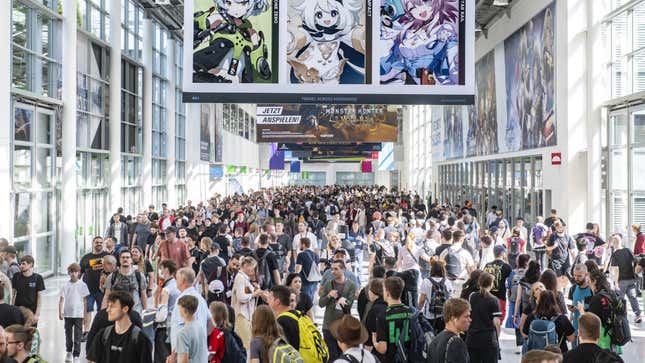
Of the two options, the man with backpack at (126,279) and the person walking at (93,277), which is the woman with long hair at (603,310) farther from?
the person walking at (93,277)

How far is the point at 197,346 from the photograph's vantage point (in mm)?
5871

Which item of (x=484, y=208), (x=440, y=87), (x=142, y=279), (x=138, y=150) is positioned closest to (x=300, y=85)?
(x=440, y=87)

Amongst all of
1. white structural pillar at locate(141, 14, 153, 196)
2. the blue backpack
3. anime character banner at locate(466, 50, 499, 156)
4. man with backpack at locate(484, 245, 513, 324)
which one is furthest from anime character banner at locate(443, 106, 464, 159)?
the blue backpack

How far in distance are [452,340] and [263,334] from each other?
1.46 meters

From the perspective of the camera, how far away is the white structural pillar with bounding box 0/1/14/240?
15.1 metres

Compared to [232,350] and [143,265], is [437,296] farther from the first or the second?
[143,265]

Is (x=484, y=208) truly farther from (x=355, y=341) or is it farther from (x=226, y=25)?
(x=355, y=341)

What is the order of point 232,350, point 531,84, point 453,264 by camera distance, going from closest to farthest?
point 232,350 < point 453,264 < point 531,84

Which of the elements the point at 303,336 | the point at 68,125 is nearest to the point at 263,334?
the point at 303,336

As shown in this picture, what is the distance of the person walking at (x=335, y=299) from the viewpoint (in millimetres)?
7789

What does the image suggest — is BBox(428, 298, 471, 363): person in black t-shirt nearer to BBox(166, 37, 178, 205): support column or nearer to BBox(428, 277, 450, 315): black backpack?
BBox(428, 277, 450, 315): black backpack

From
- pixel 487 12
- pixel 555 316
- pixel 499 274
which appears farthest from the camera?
pixel 487 12

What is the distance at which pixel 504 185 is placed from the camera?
28.1 m

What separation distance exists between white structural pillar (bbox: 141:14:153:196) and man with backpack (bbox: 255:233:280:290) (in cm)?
1848
